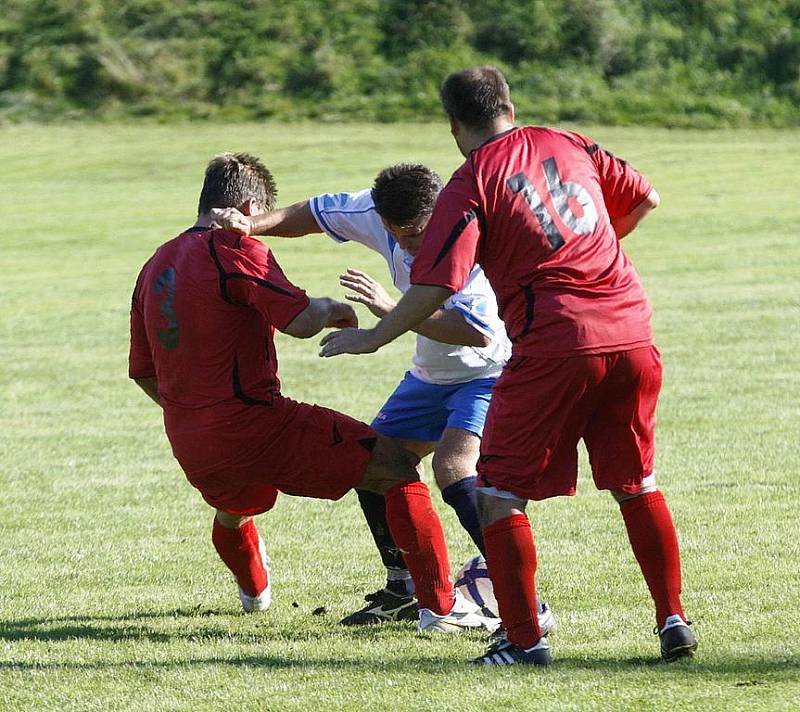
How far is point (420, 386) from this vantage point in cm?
634

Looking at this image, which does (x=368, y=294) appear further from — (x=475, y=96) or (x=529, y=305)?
(x=475, y=96)

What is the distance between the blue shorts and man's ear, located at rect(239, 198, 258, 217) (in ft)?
3.57

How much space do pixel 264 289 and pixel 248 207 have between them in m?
0.50

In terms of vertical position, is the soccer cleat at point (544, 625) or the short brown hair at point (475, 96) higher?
the short brown hair at point (475, 96)

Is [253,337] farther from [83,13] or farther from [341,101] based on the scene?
[83,13]

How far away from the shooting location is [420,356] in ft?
20.8

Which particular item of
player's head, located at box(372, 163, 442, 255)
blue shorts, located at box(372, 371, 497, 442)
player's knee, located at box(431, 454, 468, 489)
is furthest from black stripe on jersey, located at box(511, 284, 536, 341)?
blue shorts, located at box(372, 371, 497, 442)

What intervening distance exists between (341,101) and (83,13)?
9.33 meters

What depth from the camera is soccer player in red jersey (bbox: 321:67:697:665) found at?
4895mm

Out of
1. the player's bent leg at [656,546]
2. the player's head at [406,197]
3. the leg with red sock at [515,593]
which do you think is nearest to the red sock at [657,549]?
the player's bent leg at [656,546]

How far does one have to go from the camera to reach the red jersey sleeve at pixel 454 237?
485 cm

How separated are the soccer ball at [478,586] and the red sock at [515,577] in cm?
90

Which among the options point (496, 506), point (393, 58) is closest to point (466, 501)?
point (496, 506)

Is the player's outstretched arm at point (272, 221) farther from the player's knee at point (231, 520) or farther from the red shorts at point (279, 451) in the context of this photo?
the player's knee at point (231, 520)
